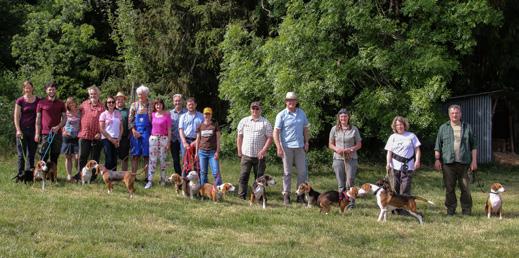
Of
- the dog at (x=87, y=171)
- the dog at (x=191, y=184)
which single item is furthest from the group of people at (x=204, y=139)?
the dog at (x=191, y=184)

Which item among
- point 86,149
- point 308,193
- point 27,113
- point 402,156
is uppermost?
point 27,113

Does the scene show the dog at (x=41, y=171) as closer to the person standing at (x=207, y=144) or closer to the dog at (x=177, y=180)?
the dog at (x=177, y=180)

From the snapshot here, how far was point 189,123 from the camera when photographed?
998 cm

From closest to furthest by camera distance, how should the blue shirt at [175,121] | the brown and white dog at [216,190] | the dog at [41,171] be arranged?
the brown and white dog at [216,190]
the dog at [41,171]
the blue shirt at [175,121]

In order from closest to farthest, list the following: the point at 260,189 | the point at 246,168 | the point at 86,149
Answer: the point at 260,189
the point at 246,168
the point at 86,149

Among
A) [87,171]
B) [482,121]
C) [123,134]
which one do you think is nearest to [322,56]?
[123,134]

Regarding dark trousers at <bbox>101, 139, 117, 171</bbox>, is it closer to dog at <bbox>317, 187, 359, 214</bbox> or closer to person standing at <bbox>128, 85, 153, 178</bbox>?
person standing at <bbox>128, 85, 153, 178</bbox>

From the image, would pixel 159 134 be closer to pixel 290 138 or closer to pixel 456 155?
pixel 290 138

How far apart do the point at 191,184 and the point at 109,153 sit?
72.5 inches

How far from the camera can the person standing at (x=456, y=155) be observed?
8633 mm

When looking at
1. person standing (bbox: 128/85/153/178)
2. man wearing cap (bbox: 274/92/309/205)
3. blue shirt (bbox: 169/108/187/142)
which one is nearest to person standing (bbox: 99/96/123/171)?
person standing (bbox: 128/85/153/178)

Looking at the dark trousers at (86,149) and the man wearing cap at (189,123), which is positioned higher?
the man wearing cap at (189,123)

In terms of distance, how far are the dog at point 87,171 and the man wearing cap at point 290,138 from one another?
301cm

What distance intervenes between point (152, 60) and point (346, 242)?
46.2 feet
